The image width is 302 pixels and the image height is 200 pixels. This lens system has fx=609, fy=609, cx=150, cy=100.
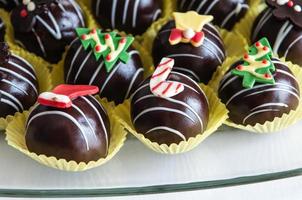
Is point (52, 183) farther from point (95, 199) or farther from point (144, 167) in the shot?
point (144, 167)

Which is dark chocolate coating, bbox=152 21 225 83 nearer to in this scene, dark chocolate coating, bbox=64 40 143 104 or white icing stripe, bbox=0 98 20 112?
dark chocolate coating, bbox=64 40 143 104

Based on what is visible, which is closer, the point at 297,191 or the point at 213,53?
the point at 297,191

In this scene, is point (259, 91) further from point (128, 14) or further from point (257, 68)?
point (128, 14)

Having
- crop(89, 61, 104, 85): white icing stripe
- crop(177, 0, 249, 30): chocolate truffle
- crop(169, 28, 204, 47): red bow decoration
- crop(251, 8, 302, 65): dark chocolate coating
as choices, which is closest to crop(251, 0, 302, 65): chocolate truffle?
crop(251, 8, 302, 65): dark chocolate coating

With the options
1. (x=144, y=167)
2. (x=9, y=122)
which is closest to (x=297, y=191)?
(x=144, y=167)

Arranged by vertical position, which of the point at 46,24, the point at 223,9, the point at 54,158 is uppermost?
the point at 223,9

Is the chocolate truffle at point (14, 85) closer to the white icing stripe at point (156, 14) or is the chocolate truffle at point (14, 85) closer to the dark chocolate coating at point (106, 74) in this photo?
the dark chocolate coating at point (106, 74)

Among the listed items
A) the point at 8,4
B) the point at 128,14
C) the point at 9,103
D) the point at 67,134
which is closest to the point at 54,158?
the point at 67,134
